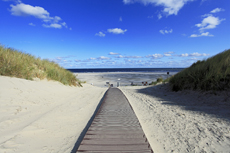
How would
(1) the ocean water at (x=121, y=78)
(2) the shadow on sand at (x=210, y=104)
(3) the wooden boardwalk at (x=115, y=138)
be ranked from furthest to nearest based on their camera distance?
(1) the ocean water at (x=121, y=78) → (2) the shadow on sand at (x=210, y=104) → (3) the wooden boardwalk at (x=115, y=138)

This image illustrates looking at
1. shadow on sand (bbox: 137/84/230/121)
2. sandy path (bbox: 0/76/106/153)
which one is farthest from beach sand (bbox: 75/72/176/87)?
shadow on sand (bbox: 137/84/230/121)

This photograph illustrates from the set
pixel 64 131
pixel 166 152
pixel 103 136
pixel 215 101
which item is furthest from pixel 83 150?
pixel 215 101

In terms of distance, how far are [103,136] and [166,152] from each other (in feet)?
4.22

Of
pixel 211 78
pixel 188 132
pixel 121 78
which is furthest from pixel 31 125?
pixel 121 78

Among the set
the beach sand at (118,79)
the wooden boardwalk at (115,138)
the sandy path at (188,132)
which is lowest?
the sandy path at (188,132)

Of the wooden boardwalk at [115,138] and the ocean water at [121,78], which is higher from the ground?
the ocean water at [121,78]

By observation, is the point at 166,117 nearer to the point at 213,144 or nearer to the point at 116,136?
the point at 213,144

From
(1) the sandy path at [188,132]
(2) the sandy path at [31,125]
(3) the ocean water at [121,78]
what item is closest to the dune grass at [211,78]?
(1) the sandy path at [188,132]

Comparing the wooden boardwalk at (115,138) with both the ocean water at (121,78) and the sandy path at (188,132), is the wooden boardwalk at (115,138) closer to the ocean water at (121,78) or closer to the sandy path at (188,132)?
the sandy path at (188,132)

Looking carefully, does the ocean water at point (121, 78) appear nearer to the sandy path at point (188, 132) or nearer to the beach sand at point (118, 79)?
the beach sand at point (118, 79)

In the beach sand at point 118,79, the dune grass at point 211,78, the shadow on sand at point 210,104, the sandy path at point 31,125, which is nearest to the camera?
the sandy path at point 31,125

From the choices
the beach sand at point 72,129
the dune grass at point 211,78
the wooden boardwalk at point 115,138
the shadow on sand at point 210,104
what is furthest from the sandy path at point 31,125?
the dune grass at point 211,78

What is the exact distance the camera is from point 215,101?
5.62 metres

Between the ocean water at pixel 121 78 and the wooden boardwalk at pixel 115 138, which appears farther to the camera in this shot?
the ocean water at pixel 121 78
